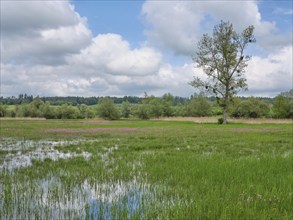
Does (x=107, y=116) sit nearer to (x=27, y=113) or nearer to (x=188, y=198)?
(x=27, y=113)

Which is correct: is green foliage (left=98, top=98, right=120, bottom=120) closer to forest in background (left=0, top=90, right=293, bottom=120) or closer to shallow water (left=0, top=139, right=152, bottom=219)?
forest in background (left=0, top=90, right=293, bottom=120)

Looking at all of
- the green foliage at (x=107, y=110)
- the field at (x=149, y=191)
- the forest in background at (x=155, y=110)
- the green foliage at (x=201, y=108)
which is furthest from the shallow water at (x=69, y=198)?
the green foliage at (x=201, y=108)

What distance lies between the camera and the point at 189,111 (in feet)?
365

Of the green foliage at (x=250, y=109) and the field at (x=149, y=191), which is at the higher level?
the green foliage at (x=250, y=109)

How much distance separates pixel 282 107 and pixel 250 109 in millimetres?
9548

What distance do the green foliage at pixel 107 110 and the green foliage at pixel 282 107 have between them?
51.0m

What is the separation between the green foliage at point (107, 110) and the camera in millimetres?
90562

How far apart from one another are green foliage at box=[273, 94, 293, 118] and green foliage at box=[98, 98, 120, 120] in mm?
51016

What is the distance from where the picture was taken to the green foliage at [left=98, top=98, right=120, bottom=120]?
90.6 metres

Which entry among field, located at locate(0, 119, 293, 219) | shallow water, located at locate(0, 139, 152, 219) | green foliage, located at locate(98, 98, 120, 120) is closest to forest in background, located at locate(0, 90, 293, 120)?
green foliage, located at locate(98, 98, 120, 120)

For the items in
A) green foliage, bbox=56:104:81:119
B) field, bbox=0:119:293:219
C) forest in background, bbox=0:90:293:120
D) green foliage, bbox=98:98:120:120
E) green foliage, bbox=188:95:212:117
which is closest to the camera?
field, bbox=0:119:293:219

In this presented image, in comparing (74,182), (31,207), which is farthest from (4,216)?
(74,182)

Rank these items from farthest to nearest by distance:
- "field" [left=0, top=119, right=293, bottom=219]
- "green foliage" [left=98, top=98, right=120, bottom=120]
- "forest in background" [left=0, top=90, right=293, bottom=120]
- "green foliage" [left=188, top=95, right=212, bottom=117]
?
"green foliage" [left=188, top=95, right=212, bottom=117]
"green foliage" [left=98, top=98, right=120, bottom=120]
"forest in background" [left=0, top=90, right=293, bottom=120]
"field" [left=0, top=119, right=293, bottom=219]

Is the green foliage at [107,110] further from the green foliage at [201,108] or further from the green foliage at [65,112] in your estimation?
the green foliage at [201,108]
